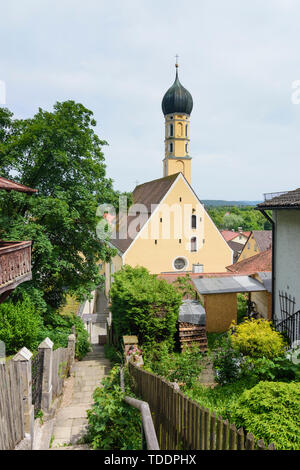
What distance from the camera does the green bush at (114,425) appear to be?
503 centimetres

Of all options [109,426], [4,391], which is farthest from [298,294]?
[4,391]

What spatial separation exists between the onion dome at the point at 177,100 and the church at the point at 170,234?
45.7 ft

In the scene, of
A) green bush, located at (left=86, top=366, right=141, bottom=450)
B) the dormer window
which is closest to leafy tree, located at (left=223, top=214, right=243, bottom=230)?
the dormer window

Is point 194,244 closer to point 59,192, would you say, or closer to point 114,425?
point 59,192

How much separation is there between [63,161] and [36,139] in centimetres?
141

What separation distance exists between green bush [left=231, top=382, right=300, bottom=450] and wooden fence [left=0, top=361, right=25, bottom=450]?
3115 millimetres

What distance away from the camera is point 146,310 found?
9.91 metres

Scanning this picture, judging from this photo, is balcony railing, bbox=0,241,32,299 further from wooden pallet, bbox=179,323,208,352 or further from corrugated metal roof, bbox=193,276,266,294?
corrugated metal roof, bbox=193,276,266,294

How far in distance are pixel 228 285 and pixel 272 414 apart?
31.9ft

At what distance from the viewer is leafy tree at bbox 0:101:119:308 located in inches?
507

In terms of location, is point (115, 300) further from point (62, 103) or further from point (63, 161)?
point (62, 103)

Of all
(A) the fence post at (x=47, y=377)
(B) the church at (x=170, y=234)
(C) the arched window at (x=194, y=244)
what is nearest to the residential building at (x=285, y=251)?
(A) the fence post at (x=47, y=377)

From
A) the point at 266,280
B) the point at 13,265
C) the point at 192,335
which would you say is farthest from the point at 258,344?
the point at 13,265

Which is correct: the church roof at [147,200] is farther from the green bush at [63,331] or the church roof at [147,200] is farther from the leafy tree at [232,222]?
the leafy tree at [232,222]
